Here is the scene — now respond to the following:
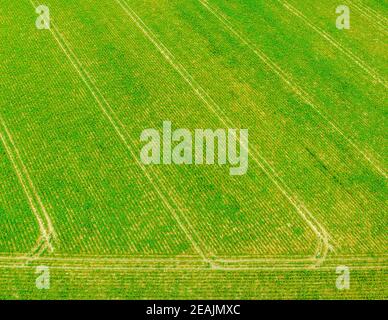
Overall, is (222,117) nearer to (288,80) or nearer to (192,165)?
(192,165)

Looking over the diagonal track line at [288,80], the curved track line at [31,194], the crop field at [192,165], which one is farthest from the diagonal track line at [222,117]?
the curved track line at [31,194]

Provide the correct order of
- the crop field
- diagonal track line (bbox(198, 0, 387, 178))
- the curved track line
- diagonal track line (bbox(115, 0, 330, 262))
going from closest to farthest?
the crop field → the curved track line → diagonal track line (bbox(115, 0, 330, 262)) → diagonal track line (bbox(198, 0, 387, 178))

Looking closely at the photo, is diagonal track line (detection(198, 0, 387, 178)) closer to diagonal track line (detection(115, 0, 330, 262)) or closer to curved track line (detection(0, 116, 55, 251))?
diagonal track line (detection(115, 0, 330, 262))

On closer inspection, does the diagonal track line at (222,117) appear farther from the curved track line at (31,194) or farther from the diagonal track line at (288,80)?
the curved track line at (31,194)

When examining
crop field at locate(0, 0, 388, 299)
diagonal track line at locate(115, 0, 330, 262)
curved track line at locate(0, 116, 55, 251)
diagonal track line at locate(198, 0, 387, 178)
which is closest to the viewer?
crop field at locate(0, 0, 388, 299)

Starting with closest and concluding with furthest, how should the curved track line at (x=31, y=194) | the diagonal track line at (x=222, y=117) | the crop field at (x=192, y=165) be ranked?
the crop field at (x=192, y=165) → the curved track line at (x=31, y=194) → the diagonal track line at (x=222, y=117)

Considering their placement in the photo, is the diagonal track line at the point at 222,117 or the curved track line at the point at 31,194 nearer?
the curved track line at the point at 31,194

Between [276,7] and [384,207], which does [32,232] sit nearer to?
[384,207]

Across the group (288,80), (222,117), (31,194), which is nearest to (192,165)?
(222,117)

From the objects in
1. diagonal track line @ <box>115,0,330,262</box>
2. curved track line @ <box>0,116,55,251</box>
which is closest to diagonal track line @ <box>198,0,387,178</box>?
diagonal track line @ <box>115,0,330,262</box>
